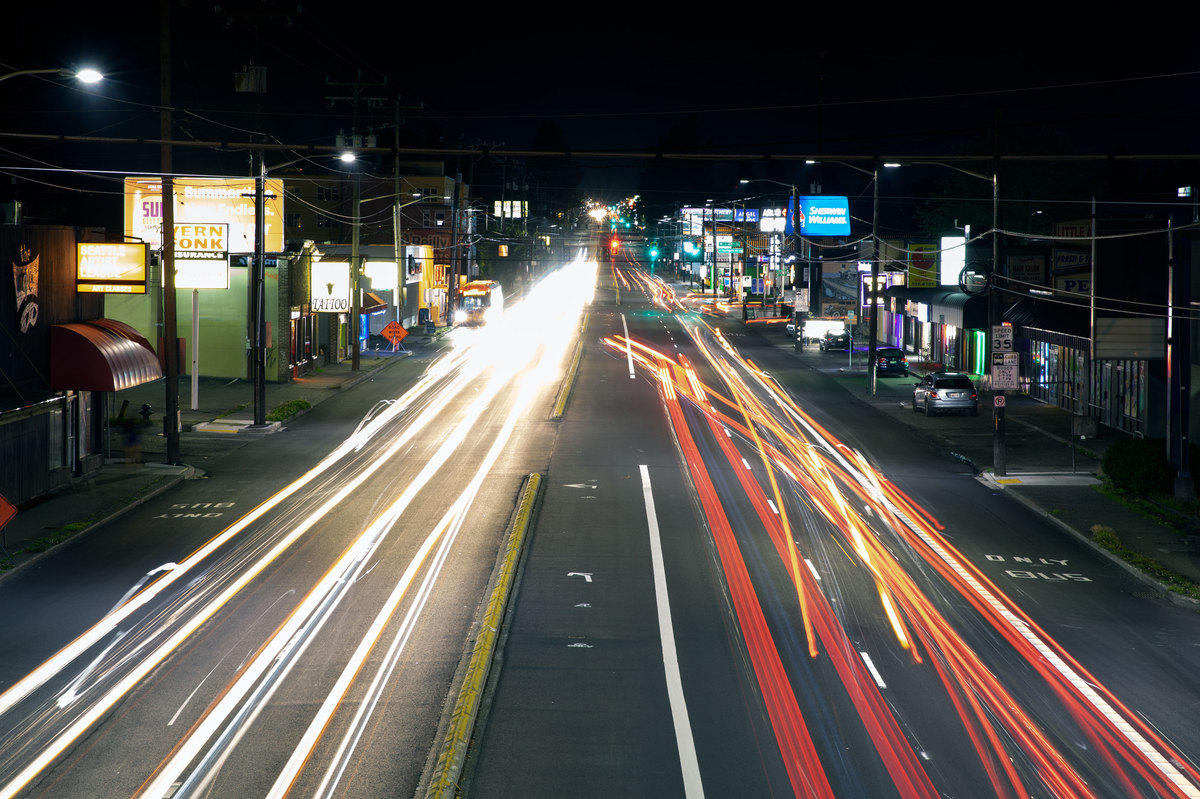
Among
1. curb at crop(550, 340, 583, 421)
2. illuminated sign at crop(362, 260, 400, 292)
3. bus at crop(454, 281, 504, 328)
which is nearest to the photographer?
curb at crop(550, 340, 583, 421)

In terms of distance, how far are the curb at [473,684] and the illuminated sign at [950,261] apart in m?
38.4

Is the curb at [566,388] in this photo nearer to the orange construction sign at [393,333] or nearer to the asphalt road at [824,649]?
the orange construction sign at [393,333]

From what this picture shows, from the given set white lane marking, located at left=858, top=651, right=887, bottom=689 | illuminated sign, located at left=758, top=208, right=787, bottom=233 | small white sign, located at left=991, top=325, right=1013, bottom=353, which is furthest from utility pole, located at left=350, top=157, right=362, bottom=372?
illuminated sign, located at left=758, top=208, right=787, bottom=233

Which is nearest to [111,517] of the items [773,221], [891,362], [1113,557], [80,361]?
[80,361]

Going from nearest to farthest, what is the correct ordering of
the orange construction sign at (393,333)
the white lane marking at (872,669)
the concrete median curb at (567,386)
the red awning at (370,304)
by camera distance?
the white lane marking at (872,669) < the concrete median curb at (567,386) < the orange construction sign at (393,333) < the red awning at (370,304)

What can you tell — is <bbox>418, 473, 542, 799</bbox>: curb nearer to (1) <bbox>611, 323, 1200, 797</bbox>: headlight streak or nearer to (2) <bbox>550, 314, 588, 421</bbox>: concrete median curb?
(1) <bbox>611, 323, 1200, 797</bbox>: headlight streak

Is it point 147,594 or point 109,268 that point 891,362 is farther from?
point 147,594

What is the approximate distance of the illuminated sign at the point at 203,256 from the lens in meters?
37.6

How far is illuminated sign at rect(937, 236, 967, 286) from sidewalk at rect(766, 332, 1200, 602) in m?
7.14

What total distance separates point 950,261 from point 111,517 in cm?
4308

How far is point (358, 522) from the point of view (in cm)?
2372

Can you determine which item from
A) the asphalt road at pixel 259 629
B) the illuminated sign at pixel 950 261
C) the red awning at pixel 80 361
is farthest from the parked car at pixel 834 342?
the red awning at pixel 80 361

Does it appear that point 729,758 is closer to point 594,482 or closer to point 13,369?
point 594,482

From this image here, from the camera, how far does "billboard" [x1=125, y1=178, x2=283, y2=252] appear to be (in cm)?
3762
